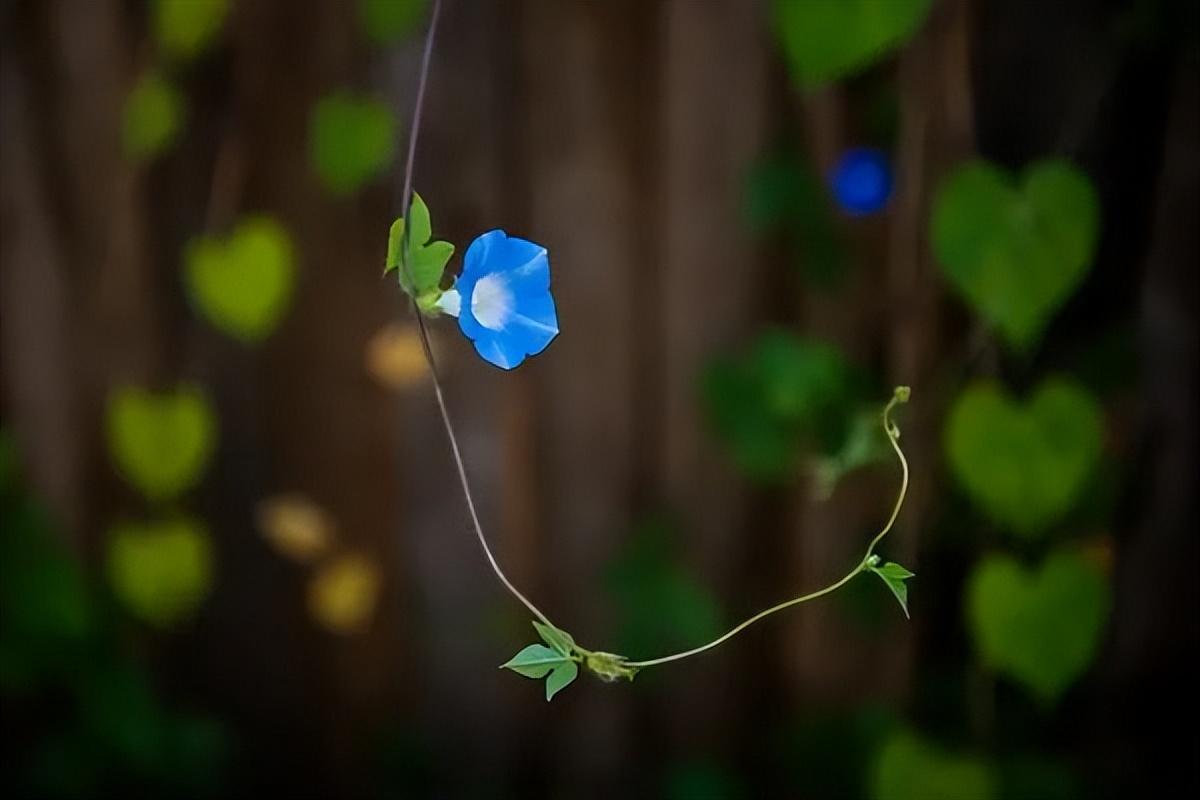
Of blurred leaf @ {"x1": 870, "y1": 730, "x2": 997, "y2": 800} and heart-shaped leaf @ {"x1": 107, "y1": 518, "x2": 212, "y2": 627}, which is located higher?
heart-shaped leaf @ {"x1": 107, "y1": 518, "x2": 212, "y2": 627}

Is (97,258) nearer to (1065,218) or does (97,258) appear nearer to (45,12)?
(45,12)

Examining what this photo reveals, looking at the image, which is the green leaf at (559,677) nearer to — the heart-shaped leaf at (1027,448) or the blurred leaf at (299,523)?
the heart-shaped leaf at (1027,448)

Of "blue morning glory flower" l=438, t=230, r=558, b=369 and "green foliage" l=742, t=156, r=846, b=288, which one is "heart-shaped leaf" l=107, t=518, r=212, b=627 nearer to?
"green foliage" l=742, t=156, r=846, b=288

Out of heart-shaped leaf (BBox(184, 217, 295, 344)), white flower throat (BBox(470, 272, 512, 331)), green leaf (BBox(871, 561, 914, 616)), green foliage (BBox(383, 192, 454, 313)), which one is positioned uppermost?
green foliage (BBox(383, 192, 454, 313))

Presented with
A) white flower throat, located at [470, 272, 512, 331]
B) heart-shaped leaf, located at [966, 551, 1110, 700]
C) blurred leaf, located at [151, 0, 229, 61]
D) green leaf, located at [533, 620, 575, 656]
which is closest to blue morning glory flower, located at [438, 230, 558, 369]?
white flower throat, located at [470, 272, 512, 331]

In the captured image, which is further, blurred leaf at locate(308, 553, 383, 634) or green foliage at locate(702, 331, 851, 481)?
blurred leaf at locate(308, 553, 383, 634)

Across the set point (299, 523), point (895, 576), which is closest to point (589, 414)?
point (299, 523)
